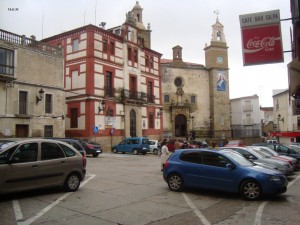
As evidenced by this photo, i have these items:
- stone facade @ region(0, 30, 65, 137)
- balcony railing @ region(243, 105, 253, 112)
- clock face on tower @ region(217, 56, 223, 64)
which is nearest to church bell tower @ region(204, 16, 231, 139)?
clock face on tower @ region(217, 56, 223, 64)

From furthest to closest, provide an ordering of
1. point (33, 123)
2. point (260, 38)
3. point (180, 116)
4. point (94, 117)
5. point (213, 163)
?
1. point (180, 116)
2. point (94, 117)
3. point (33, 123)
4. point (213, 163)
5. point (260, 38)

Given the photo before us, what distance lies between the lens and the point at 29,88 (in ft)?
95.2

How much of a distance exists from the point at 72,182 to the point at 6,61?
1907 cm

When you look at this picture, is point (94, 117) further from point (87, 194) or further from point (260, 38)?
point (260, 38)

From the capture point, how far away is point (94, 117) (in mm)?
35281

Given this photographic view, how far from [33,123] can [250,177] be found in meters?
22.6

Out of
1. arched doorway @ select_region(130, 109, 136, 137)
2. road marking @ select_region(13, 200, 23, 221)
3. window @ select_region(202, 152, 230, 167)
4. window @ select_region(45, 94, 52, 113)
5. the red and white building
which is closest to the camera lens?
road marking @ select_region(13, 200, 23, 221)

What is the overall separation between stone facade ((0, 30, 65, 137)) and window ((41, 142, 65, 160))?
17.5 meters

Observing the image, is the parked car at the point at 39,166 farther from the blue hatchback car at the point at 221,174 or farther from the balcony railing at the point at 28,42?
the balcony railing at the point at 28,42

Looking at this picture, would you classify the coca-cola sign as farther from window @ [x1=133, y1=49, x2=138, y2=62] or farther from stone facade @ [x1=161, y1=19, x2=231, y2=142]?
stone facade @ [x1=161, y1=19, x2=231, y2=142]

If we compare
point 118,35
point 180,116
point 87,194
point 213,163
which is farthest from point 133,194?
point 180,116

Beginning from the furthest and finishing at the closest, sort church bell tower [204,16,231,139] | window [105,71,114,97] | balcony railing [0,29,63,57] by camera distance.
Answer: church bell tower [204,16,231,139] < window [105,71,114,97] < balcony railing [0,29,63,57]

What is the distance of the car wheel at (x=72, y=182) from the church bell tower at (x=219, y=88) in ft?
151

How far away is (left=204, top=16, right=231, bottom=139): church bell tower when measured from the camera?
56.0 metres
